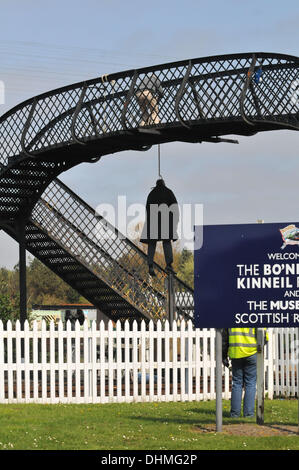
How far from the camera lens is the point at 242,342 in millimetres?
12719

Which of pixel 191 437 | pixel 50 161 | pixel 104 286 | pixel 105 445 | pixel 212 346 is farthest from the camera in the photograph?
pixel 104 286

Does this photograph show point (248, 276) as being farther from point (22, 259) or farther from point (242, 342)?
point (22, 259)

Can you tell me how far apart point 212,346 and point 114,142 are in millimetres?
6401

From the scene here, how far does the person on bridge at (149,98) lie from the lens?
2030 centimetres

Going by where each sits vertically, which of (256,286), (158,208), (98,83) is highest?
(98,83)

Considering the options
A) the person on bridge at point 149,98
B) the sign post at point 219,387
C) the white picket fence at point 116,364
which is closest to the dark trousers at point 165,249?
the person on bridge at point 149,98

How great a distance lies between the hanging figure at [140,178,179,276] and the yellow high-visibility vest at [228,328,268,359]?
27.2 ft

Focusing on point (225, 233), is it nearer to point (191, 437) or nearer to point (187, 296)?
point (191, 437)

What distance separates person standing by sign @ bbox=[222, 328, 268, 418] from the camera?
41.7 feet

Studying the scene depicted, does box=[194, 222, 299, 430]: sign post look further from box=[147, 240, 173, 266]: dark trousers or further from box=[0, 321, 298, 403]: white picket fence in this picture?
box=[147, 240, 173, 266]: dark trousers

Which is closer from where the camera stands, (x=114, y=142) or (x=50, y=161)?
(x=114, y=142)

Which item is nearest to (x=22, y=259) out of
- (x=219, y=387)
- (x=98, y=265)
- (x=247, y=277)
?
(x=98, y=265)

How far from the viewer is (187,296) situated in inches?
1035

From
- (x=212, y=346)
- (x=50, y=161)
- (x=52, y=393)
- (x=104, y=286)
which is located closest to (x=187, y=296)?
(x=104, y=286)
